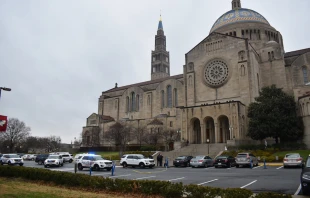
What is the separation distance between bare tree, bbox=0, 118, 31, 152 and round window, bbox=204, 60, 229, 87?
6280 centimetres

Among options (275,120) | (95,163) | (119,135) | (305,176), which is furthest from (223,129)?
(305,176)

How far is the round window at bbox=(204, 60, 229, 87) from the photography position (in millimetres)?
51822

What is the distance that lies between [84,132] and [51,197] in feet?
217

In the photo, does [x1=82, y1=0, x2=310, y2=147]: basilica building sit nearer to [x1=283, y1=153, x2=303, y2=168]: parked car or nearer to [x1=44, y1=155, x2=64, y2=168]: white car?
[x1=283, y1=153, x2=303, y2=168]: parked car

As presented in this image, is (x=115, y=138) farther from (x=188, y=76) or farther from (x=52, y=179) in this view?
(x=52, y=179)

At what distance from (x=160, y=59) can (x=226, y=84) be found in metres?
64.7

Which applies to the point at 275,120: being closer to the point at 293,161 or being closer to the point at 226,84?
the point at 226,84

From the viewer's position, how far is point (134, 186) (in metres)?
11.5

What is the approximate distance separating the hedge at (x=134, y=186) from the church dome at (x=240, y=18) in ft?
194

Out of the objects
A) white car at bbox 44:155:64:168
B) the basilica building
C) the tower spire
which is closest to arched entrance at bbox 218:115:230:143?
the basilica building

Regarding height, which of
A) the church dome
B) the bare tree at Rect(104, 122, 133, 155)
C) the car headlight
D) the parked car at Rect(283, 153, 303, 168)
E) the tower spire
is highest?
the tower spire

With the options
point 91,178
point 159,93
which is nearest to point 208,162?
point 91,178

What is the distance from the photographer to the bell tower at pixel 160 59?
367ft

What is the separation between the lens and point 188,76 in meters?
56.0
